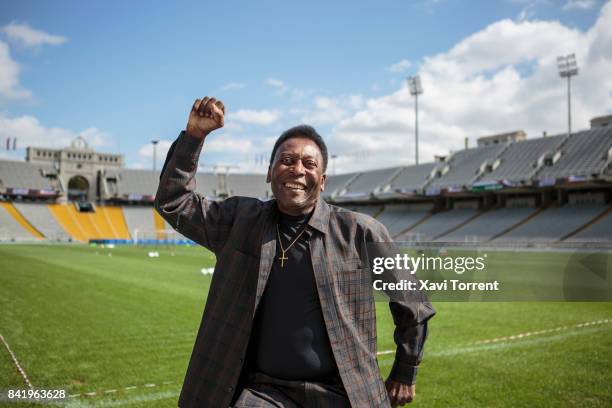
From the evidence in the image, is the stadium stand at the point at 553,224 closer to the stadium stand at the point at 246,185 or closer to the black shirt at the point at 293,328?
the black shirt at the point at 293,328

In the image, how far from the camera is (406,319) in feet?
7.67

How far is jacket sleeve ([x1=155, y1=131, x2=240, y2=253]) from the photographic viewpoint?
234 centimetres

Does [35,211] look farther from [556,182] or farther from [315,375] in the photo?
[315,375]

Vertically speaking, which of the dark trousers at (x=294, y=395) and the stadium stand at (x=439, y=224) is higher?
the dark trousers at (x=294, y=395)

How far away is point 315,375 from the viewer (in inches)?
85.7

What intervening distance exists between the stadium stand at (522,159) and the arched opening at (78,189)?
57.1m

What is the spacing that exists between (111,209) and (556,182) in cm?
5430

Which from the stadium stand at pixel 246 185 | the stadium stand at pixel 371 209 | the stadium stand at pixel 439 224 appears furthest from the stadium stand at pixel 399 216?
the stadium stand at pixel 246 185

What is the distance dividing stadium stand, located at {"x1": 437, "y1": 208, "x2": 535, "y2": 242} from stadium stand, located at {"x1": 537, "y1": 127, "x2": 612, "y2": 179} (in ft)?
12.9

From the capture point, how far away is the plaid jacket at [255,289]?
219 centimetres

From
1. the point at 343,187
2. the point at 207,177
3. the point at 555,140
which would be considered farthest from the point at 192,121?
the point at 207,177

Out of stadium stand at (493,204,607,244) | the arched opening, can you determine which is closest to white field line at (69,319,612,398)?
stadium stand at (493,204,607,244)

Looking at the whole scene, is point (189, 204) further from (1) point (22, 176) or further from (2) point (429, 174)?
(1) point (22, 176)

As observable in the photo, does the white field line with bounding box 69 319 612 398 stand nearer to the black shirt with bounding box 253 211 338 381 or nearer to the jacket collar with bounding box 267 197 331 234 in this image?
the black shirt with bounding box 253 211 338 381
